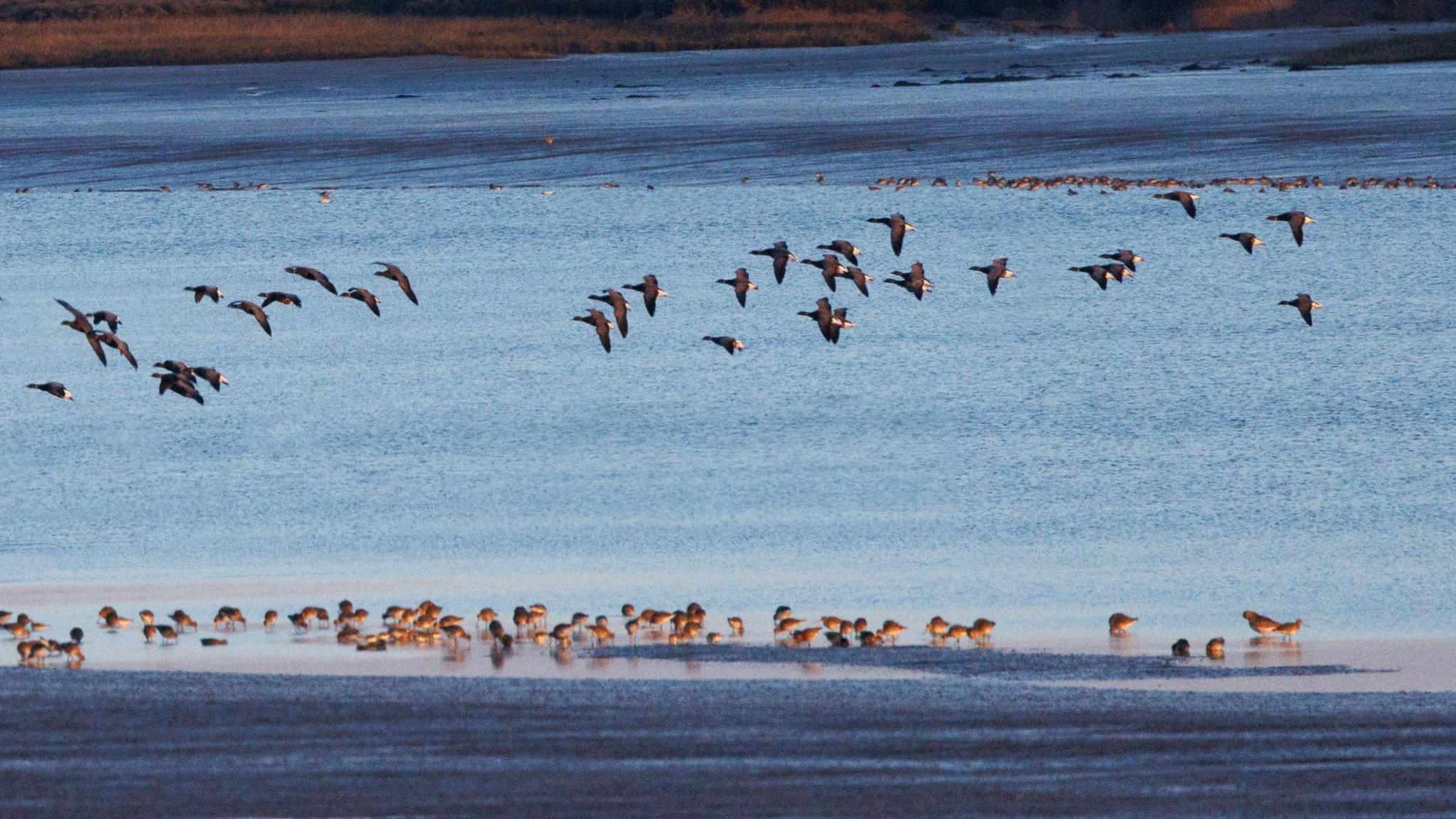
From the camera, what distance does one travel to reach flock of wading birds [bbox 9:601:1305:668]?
42.1 feet

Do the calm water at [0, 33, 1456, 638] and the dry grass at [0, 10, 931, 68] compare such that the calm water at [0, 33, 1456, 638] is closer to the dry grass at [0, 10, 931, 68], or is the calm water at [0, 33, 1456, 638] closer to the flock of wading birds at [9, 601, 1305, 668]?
the flock of wading birds at [9, 601, 1305, 668]

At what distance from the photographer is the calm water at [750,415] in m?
14.9

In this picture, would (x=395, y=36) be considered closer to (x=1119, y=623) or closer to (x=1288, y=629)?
(x=1119, y=623)

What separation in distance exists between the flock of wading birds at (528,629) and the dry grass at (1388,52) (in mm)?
55093

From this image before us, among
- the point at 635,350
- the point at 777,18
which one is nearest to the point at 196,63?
the point at 777,18

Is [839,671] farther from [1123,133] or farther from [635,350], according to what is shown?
[1123,133]

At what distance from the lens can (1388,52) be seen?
67438mm

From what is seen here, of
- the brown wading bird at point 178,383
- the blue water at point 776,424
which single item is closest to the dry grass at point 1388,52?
the blue water at point 776,424

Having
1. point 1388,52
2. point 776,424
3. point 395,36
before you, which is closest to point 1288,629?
point 776,424

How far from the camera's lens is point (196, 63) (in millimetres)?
78875

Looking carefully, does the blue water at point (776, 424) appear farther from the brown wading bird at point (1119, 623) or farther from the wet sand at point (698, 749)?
the wet sand at point (698, 749)

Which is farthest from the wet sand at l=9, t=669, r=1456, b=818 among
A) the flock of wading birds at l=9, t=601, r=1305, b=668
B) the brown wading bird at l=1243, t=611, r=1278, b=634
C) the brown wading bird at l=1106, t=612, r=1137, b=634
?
the brown wading bird at l=1243, t=611, r=1278, b=634

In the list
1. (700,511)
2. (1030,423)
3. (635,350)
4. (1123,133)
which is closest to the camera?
(700,511)

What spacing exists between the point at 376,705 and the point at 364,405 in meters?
10.2
